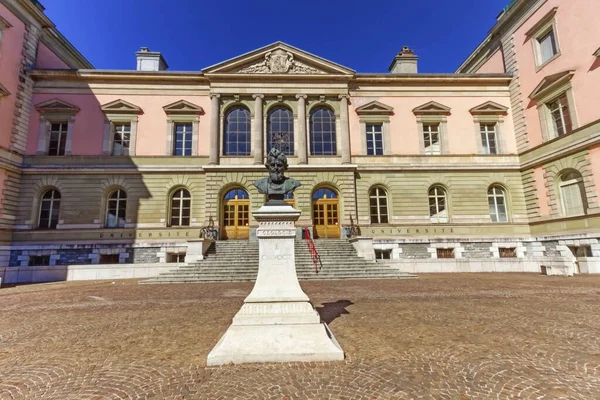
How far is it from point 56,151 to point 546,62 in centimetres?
2982

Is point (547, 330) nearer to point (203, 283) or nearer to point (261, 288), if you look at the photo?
point (261, 288)

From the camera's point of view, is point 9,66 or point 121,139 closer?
point 9,66

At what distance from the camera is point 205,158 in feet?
63.0

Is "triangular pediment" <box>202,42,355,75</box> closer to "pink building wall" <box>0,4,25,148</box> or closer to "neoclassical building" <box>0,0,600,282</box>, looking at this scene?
"neoclassical building" <box>0,0,600,282</box>

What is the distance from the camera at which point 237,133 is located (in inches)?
781

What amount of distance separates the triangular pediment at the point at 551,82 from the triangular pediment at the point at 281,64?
10.9 meters

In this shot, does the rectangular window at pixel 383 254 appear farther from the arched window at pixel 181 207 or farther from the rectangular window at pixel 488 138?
the arched window at pixel 181 207

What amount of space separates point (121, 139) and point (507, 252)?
25.0 metres

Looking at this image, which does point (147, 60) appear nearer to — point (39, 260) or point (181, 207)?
point (181, 207)

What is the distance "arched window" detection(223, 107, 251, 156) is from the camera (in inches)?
773

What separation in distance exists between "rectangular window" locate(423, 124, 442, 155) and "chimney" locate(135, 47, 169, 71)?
20.0 m

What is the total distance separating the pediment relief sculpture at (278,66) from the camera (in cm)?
2002

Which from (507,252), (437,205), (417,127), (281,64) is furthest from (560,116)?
(281,64)

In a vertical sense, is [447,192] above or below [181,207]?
above
